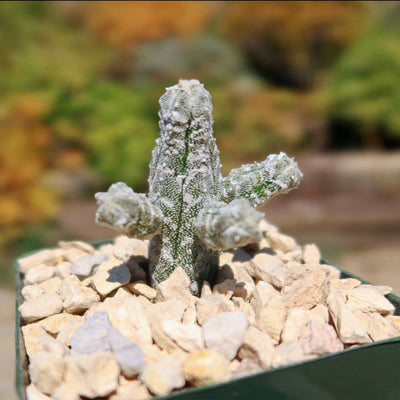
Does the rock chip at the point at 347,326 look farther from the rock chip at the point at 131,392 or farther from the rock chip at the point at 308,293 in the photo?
the rock chip at the point at 131,392

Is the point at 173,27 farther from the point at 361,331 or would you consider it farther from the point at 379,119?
the point at 361,331

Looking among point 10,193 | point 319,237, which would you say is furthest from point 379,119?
point 10,193

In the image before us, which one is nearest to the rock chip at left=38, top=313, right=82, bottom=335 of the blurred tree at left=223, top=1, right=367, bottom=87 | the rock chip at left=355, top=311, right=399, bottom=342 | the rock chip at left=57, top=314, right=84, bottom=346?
the rock chip at left=57, top=314, right=84, bottom=346

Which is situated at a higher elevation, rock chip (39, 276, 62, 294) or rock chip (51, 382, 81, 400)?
rock chip (39, 276, 62, 294)

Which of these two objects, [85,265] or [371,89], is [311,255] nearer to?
[85,265]

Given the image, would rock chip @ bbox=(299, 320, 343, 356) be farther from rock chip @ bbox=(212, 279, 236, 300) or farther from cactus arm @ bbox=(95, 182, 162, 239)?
cactus arm @ bbox=(95, 182, 162, 239)

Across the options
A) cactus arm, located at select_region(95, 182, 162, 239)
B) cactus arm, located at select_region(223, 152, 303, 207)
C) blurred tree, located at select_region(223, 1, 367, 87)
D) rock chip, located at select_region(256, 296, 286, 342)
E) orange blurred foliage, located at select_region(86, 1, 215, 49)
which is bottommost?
rock chip, located at select_region(256, 296, 286, 342)
